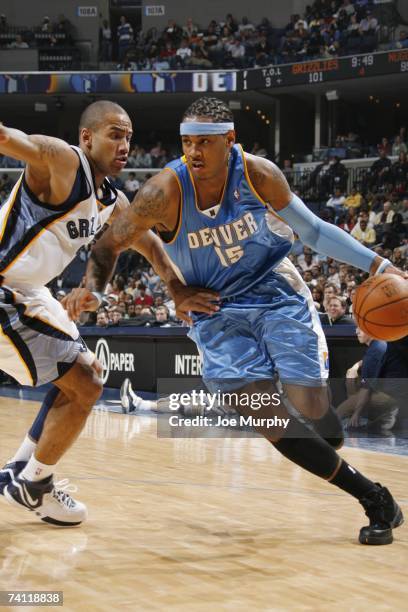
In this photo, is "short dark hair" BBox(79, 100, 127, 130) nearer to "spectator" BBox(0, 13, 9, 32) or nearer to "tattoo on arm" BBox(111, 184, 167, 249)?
"tattoo on arm" BBox(111, 184, 167, 249)

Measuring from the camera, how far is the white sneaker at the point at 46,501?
3.88 m

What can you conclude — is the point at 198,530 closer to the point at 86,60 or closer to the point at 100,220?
the point at 100,220

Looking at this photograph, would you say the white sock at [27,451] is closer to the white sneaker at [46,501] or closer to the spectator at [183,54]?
the white sneaker at [46,501]

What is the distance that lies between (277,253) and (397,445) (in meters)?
3.55

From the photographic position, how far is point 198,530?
3.85 meters

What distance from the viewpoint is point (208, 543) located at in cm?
360

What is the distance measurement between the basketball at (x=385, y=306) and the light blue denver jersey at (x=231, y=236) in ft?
1.47

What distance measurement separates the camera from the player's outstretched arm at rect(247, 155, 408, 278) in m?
3.61

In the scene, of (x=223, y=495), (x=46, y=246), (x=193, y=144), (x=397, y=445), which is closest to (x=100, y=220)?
(x=46, y=246)

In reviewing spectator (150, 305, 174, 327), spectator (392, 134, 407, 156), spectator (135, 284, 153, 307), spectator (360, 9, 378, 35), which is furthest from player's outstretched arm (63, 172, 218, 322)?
spectator (360, 9, 378, 35)

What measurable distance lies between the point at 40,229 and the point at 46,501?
1279 mm

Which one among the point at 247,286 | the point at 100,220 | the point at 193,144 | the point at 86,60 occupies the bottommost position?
the point at 247,286

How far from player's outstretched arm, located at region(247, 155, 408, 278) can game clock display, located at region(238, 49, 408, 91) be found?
1607cm

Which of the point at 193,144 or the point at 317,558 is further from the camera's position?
the point at 193,144
